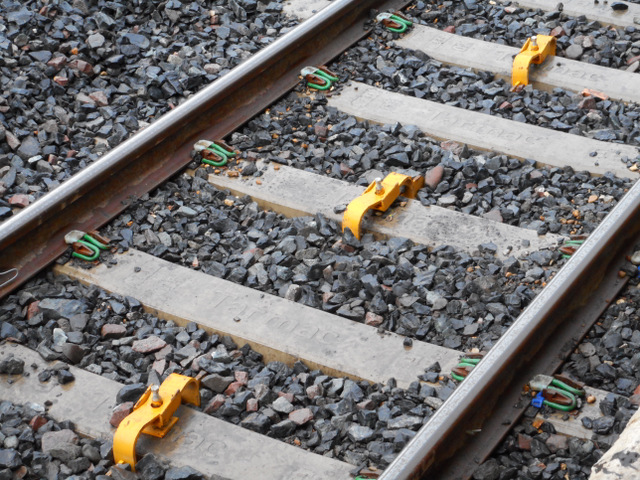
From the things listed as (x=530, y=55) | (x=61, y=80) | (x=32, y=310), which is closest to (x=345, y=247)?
(x=32, y=310)

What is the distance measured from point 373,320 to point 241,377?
56 cm

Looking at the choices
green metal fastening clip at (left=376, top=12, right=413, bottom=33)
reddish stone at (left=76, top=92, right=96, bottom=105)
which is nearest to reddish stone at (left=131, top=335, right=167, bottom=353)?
reddish stone at (left=76, top=92, right=96, bottom=105)

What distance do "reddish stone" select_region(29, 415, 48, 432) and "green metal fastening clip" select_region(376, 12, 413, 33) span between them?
3.32m

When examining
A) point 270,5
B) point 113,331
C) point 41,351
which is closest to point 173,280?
point 113,331

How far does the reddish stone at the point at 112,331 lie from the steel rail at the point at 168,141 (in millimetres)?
504

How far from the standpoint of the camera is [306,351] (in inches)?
148

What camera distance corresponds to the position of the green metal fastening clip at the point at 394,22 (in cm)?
588

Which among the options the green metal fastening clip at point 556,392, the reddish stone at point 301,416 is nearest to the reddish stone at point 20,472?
the reddish stone at point 301,416

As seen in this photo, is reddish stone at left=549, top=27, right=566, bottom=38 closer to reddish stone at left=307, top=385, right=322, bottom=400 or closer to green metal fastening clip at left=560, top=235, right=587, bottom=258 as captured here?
green metal fastening clip at left=560, top=235, right=587, bottom=258

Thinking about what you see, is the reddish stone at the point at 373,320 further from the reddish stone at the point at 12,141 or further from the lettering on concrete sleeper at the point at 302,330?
the reddish stone at the point at 12,141

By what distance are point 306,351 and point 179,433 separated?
1.91ft

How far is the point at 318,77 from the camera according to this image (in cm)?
540

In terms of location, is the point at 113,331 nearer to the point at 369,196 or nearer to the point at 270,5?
the point at 369,196

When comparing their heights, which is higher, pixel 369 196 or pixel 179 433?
pixel 369 196
